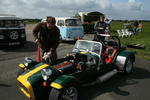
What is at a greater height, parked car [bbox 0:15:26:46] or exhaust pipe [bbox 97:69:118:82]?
parked car [bbox 0:15:26:46]

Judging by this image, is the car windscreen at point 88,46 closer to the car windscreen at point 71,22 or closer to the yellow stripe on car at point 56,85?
the yellow stripe on car at point 56,85

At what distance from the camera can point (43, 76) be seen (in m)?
3.30

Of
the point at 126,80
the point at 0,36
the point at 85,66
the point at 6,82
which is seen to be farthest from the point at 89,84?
the point at 0,36

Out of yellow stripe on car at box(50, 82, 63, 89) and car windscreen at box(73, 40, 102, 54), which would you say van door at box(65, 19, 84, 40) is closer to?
car windscreen at box(73, 40, 102, 54)

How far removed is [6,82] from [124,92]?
3.46 m

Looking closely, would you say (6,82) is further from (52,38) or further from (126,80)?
(126,80)

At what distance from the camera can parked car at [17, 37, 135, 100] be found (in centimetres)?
329

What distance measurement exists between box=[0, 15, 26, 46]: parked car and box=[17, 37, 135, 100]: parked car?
230 inches

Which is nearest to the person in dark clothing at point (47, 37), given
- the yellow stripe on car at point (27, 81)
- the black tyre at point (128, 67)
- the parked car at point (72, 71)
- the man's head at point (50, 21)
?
the man's head at point (50, 21)

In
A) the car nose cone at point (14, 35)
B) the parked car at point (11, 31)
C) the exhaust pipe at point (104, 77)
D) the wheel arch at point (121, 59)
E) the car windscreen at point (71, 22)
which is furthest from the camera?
the car windscreen at point (71, 22)

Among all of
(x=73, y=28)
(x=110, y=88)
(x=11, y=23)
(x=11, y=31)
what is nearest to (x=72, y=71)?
(x=110, y=88)

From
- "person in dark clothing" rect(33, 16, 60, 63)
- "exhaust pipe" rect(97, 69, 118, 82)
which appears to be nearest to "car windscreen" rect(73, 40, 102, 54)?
"exhaust pipe" rect(97, 69, 118, 82)

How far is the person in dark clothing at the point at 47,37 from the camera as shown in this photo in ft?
14.8

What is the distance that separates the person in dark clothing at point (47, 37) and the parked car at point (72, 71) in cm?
41
